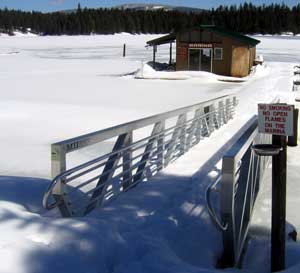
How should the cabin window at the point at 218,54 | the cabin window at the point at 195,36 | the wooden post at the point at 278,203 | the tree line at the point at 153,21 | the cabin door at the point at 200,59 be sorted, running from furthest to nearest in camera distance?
the tree line at the point at 153,21
the cabin door at the point at 200,59
the cabin window at the point at 218,54
the cabin window at the point at 195,36
the wooden post at the point at 278,203

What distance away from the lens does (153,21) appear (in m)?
136

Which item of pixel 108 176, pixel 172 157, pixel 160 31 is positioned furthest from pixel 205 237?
pixel 160 31

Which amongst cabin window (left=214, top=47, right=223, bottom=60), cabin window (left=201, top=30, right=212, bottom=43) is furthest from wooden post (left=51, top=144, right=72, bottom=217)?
cabin window (left=214, top=47, right=223, bottom=60)

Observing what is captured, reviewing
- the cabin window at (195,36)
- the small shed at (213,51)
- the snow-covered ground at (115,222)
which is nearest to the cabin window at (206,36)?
the small shed at (213,51)

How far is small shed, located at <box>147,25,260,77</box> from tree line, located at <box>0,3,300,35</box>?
94024 millimetres

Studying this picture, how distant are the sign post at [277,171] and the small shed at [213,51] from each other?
103 ft

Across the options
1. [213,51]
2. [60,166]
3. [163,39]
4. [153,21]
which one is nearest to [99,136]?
[60,166]

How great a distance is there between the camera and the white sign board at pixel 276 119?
4332mm

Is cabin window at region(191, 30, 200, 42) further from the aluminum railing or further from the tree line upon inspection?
the tree line

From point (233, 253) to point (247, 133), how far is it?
158 cm

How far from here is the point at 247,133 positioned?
18.5 feet

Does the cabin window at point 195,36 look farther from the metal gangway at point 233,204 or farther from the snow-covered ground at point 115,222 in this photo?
the metal gangway at point 233,204

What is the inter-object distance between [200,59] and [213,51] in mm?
1032

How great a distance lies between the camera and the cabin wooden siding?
1396 inches
